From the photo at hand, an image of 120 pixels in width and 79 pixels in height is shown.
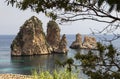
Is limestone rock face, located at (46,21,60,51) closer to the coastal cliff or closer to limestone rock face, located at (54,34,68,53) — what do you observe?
limestone rock face, located at (54,34,68,53)

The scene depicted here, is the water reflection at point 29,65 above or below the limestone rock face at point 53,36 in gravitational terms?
below

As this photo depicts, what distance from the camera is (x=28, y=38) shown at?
106 metres

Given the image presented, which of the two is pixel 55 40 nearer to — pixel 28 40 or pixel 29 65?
pixel 28 40

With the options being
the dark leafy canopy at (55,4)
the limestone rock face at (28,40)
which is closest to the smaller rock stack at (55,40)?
the limestone rock face at (28,40)

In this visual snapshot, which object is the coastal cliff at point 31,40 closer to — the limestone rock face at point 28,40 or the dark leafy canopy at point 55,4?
the limestone rock face at point 28,40

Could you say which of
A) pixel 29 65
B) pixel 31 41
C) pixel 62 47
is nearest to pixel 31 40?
pixel 31 41

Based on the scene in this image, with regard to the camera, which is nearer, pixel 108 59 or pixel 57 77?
pixel 108 59

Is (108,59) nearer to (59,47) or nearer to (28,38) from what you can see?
(28,38)

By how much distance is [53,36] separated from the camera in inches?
4710

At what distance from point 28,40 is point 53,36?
14785mm

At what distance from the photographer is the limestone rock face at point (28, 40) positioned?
105 meters

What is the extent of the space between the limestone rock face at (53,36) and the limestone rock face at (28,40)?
9.60m

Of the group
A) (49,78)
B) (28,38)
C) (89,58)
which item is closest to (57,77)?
(49,78)

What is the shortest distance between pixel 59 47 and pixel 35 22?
50.5 ft
